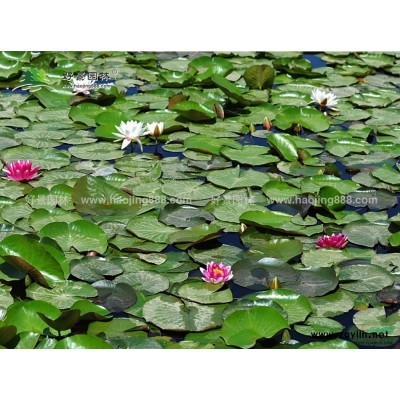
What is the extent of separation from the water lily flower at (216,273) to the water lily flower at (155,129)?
162cm

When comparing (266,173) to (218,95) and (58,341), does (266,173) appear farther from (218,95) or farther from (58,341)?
(58,341)

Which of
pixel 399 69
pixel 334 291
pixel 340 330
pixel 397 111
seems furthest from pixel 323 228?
pixel 399 69

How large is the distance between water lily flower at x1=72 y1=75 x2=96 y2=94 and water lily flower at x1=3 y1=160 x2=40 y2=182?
144 cm

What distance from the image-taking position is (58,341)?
9.22 feet

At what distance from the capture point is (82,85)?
5535 mm

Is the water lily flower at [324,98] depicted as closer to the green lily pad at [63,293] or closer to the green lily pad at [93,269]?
the green lily pad at [93,269]

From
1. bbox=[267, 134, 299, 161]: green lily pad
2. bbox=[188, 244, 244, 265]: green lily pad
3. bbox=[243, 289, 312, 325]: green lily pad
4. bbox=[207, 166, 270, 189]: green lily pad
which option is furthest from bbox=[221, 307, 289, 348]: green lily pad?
bbox=[267, 134, 299, 161]: green lily pad

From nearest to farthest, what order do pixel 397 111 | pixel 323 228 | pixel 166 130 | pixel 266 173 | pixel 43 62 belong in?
pixel 323 228, pixel 266 173, pixel 166 130, pixel 397 111, pixel 43 62

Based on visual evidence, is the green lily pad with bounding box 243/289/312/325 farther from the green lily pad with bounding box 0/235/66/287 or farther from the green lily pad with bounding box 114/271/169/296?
the green lily pad with bounding box 0/235/66/287

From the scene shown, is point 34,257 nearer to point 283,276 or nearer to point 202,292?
point 202,292

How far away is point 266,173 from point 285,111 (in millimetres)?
883

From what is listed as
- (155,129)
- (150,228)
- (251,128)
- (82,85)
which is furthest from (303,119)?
(150,228)

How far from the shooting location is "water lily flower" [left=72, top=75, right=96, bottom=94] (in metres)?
5.45

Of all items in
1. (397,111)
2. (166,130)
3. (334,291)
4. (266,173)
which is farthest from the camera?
(397,111)
